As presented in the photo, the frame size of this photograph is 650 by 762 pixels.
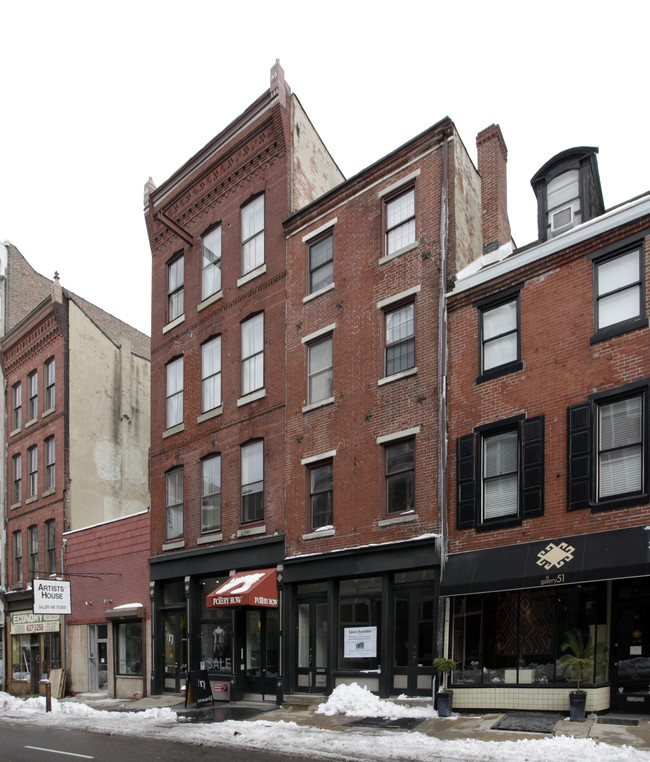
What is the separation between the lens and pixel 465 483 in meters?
18.5

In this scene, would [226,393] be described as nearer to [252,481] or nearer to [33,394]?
[252,481]

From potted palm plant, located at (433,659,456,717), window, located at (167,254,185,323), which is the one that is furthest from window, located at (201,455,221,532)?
potted palm plant, located at (433,659,456,717)

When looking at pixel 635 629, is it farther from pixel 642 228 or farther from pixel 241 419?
pixel 241 419

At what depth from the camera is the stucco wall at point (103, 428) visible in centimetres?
3462

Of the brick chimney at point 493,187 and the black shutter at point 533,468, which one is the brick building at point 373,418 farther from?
the black shutter at point 533,468

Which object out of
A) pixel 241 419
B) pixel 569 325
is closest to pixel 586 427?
pixel 569 325

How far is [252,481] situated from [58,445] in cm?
1331

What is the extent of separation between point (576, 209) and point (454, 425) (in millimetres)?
5490

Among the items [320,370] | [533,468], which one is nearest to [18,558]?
[320,370]

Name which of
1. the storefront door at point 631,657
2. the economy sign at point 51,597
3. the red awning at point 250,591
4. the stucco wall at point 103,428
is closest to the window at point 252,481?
the red awning at point 250,591

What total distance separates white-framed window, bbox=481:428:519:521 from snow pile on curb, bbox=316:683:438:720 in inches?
169

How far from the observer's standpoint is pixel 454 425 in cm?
1909

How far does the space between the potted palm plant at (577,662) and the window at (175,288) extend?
17.6 metres

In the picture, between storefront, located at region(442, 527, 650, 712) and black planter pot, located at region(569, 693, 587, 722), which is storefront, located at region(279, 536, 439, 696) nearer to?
storefront, located at region(442, 527, 650, 712)
